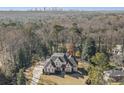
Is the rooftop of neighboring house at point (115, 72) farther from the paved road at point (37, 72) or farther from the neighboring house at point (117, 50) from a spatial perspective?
the paved road at point (37, 72)

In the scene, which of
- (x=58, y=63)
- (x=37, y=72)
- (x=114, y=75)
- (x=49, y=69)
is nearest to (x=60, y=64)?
(x=58, y=63)

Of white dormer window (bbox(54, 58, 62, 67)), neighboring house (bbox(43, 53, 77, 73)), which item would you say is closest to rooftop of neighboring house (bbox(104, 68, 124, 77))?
neighboring house (bbox(43, 53, 77, 73))

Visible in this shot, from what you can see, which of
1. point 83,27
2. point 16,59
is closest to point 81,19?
point 83,27

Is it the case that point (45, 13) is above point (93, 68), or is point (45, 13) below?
above

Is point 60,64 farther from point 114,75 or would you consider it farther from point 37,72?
point 114,75

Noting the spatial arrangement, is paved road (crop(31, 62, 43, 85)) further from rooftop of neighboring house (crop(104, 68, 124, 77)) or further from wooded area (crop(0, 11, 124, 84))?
rooftop of neighboring house (crop(104, 68, 124, 77))
